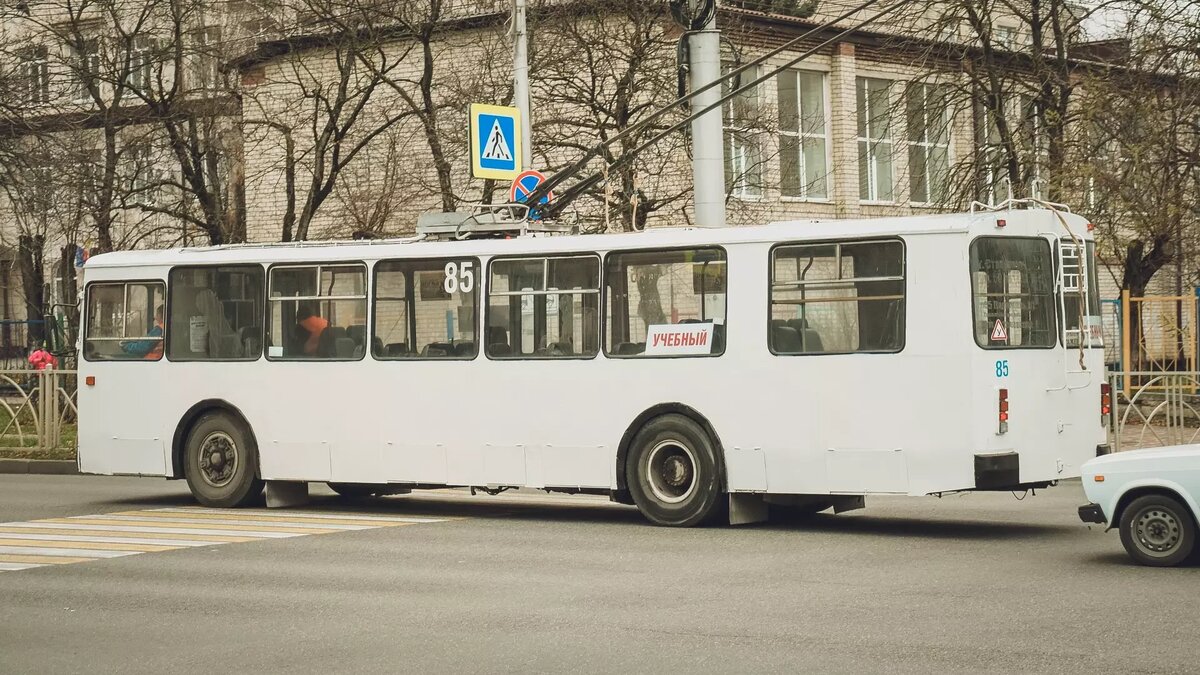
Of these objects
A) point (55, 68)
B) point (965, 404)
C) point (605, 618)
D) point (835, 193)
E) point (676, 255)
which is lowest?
point (605, 618)

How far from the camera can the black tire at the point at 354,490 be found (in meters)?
18.5

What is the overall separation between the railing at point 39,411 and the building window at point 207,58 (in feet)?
25.9

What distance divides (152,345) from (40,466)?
6910 millimetres

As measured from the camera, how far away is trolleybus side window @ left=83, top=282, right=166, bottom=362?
61.1 ft

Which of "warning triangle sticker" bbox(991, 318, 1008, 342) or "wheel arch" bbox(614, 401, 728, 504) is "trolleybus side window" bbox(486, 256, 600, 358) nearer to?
"wheel arch" bbox(614, 401, 728, 504)

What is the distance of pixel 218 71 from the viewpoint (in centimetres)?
3291

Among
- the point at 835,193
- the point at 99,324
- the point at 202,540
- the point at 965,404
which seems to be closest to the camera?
the point at 965,404

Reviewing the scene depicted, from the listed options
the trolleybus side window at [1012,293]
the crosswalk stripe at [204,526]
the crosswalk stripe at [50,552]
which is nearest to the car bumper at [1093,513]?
the trolleybus side window at [1012,293]

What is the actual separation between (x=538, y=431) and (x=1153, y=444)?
8883 millimetres

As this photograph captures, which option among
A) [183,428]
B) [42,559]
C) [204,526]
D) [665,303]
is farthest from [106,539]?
[665,303]

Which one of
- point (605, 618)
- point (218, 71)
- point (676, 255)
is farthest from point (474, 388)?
point (218, 71)

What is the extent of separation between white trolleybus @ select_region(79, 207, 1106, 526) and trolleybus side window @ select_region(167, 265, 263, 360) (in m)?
0.02

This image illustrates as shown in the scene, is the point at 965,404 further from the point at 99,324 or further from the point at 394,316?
the point at 99,324

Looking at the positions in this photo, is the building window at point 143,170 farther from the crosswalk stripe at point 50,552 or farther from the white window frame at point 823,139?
the crosswalk stripe at point 50,552
